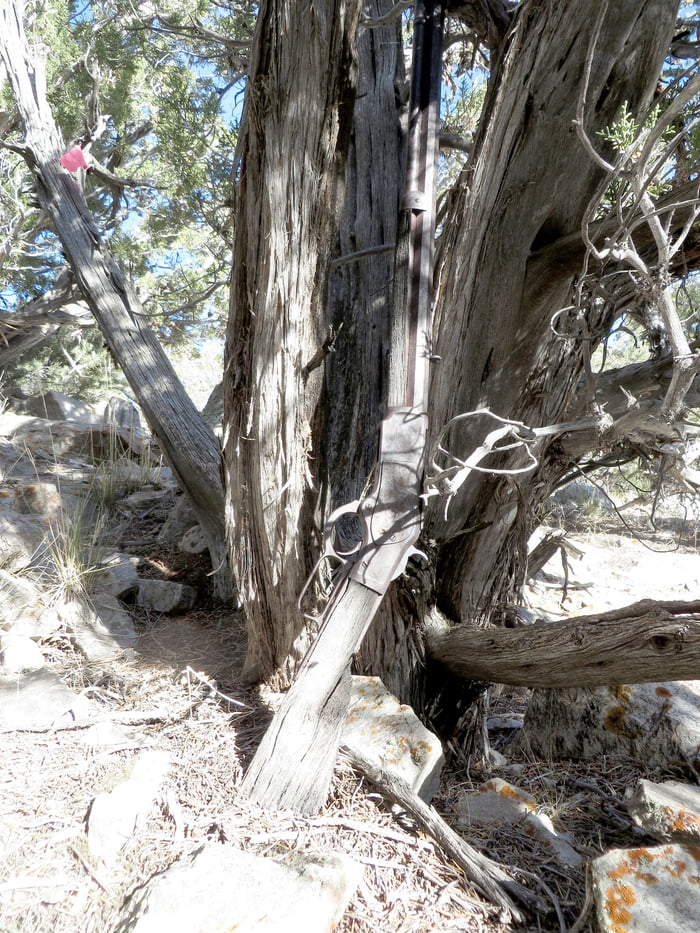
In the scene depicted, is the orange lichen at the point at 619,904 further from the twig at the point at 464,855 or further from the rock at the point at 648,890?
the twig at the point at 464,855

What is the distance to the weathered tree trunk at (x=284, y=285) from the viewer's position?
77.8 inches

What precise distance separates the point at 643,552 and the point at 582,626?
4896 mm

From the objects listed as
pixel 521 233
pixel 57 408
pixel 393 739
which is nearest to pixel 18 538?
pixel 393 739

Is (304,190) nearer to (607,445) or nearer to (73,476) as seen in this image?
(607,445)

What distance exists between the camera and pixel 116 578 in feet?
12.5

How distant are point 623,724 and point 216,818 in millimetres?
1848

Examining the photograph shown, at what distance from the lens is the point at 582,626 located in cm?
199

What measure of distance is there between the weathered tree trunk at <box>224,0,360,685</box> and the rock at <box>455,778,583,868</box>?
80 cm

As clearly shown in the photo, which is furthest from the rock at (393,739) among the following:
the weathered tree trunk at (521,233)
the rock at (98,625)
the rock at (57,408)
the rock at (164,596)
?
the rock at (57,408)

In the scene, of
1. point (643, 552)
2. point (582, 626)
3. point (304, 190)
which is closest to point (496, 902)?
Result: point (582, 626)

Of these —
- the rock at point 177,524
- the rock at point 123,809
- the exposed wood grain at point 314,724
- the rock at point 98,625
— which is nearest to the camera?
the rock at point 123,809

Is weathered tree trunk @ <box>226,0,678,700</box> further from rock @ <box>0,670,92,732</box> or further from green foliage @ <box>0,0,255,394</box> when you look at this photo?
green foliage @ <box>0,0,255,394</box>

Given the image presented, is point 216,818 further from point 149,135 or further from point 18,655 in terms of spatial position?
point 149,135

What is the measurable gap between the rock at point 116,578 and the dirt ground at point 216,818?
65cm
